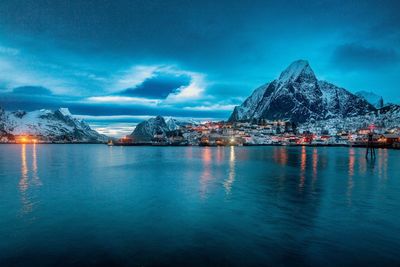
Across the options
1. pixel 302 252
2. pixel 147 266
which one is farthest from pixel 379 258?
pixel 147 266

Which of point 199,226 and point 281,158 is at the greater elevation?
point 199,226

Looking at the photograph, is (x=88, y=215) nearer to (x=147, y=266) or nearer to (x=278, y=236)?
(x=147, y=266)

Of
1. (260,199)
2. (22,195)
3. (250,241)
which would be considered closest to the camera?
(250,241)

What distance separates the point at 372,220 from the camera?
64.2ft

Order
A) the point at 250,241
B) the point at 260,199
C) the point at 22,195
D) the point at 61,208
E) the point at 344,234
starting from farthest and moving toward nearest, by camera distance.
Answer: the point at 22,195 → the point at 260,199 → the point at 61,208 → the point at 344,234 → the point at 250,241

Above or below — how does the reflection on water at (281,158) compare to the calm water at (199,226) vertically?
below

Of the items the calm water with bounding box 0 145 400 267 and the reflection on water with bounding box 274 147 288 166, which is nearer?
the calm water with bounding box 0 145 400 267

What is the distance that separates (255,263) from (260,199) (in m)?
13.7

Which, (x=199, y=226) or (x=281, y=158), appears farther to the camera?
(x=281, y=158)

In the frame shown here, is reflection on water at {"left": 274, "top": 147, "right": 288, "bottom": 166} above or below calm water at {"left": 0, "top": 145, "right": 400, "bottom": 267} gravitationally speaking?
below

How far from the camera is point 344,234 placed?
53.9 ft

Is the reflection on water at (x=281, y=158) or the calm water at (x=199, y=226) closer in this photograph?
the calm water at (x=199, y=226)

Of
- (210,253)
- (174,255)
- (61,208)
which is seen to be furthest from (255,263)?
(61,208)

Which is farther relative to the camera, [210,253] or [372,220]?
[372,220]
